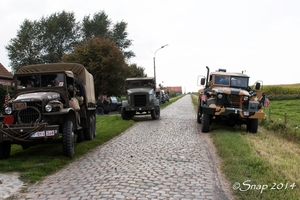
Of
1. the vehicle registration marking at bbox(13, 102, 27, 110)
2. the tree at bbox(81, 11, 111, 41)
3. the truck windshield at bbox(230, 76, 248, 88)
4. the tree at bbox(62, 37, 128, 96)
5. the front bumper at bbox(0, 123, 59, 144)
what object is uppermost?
the tree at bbox(81, 11, 111, 41)

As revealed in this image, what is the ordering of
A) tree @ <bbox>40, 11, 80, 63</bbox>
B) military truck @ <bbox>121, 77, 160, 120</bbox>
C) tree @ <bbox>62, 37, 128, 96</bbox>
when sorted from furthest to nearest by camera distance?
tree @ <bbox>40, 11, 80, 63</bbox> → tree @ <bbox>62, 37, 128, 96</bbox> → military truck @ <bbox>121, 77, 160, 120</bbox>

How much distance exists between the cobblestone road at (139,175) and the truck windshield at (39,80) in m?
2.26

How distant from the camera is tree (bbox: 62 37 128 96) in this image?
Answer: 31.3 meters

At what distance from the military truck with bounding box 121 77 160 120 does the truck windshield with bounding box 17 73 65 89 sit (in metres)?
9.78

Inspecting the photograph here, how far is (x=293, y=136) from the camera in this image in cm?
1416

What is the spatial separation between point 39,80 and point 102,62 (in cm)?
2115

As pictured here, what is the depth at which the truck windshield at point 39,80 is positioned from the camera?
1008 cm

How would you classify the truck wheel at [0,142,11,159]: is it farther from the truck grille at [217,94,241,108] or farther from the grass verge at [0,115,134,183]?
the truck grille at [217,94,241,108]

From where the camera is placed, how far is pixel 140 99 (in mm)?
19797

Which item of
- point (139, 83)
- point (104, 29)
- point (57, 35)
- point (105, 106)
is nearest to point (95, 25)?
point (104, 29)

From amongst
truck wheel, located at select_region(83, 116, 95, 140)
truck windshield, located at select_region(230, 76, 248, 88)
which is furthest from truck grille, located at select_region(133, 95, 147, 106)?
truck wheel, located at select_region(83, 116, 95, 140)

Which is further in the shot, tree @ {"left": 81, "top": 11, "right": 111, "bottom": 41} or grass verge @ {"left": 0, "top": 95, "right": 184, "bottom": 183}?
tree @ {"left": 81, "top": 11, "right": 111, "bottom": 41}

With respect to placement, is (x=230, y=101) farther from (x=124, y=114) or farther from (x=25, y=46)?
(x=25, y=46)

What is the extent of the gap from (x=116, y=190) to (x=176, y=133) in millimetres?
8022
